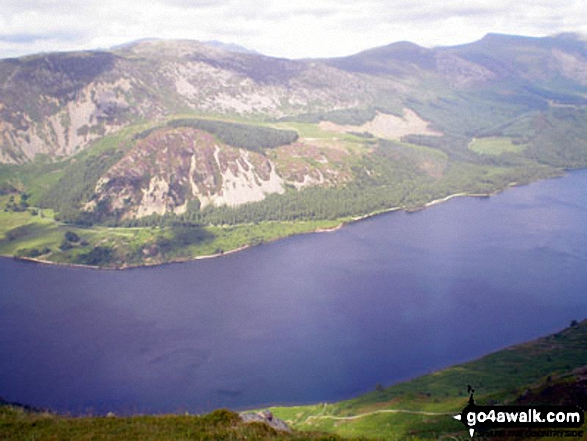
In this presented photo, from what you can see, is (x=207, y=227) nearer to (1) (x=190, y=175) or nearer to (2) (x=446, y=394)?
(1) (x=190, y=175)

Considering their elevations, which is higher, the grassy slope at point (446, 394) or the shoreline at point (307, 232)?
the shoreline at point (307, 232)

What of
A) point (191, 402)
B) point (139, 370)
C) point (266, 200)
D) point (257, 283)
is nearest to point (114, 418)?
point (191, 402)

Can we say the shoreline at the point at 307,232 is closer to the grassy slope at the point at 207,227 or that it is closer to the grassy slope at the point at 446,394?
the grassy slope at the point at 207,227

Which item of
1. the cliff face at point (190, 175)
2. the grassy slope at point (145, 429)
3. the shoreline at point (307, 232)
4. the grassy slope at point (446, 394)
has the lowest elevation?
the grassy slope at point (446, 394)

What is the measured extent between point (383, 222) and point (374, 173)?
42138mm

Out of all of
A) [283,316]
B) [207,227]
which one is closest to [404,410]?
[283,316]

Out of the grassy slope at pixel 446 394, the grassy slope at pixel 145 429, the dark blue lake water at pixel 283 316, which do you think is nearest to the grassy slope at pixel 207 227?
the dark blue lake water at pixel 283 316

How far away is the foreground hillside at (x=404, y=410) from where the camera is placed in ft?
124

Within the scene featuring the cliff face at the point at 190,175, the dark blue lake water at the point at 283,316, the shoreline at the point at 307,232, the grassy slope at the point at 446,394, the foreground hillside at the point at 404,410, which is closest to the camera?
the foreground hillside at the point at 404,410

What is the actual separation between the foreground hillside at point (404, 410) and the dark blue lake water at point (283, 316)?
5.25 m

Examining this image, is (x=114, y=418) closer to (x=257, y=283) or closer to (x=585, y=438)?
(x=585, y=438)

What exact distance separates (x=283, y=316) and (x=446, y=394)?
107 feet

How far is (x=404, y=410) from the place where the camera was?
6244cm

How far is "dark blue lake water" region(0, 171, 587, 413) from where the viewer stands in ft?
242
